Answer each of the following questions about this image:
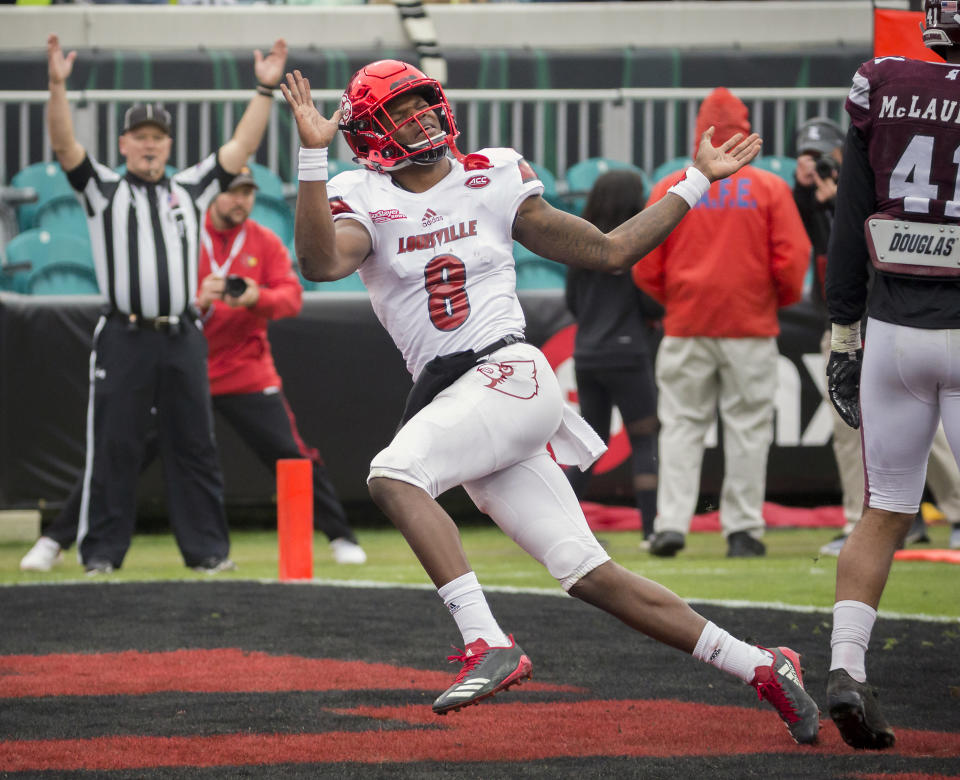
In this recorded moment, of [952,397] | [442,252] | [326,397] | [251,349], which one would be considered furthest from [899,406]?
[326,397]

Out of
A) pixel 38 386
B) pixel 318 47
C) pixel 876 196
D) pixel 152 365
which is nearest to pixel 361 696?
pixel 876 196

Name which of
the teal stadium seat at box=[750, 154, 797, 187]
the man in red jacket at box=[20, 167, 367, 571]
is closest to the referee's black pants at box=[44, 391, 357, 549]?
the man in red jacket at box=[20, 167, 367, 571]

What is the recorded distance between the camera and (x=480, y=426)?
375cm

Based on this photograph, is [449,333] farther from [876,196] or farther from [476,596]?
[876,196]

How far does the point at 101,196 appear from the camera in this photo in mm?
7570

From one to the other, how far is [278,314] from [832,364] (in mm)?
4594

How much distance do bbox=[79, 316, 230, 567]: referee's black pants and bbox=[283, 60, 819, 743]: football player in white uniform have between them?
145 inches

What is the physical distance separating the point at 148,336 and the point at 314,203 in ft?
13.2

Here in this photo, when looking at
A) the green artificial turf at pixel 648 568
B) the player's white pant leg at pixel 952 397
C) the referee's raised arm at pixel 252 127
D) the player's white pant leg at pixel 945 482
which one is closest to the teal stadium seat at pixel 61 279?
the green artificial turf at pixel 648 568

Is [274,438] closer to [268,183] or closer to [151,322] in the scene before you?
[151,322]

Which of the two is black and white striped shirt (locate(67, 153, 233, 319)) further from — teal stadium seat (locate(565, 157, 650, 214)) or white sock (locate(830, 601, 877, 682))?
teal stadium seat (locate(565, 157, 650, 214))

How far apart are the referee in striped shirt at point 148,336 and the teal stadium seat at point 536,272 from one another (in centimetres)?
460

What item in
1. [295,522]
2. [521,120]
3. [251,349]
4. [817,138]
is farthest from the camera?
[521,120]

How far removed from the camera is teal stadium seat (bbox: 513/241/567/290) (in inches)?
474
